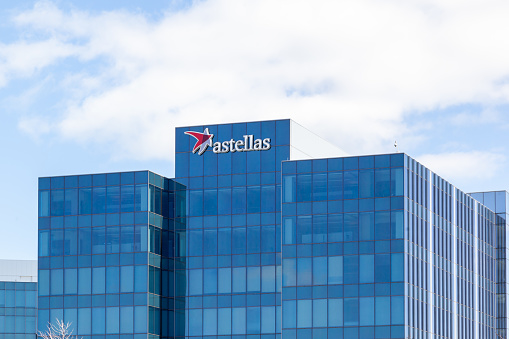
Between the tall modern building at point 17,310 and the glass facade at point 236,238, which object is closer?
the glass facade at point 236,238

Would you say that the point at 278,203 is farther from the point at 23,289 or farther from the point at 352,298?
the point at 23,289

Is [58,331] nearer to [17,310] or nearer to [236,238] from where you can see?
[236,238]

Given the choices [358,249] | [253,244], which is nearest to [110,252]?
[253,244]

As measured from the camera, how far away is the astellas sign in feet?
312

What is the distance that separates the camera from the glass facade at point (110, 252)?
93562 millimetres

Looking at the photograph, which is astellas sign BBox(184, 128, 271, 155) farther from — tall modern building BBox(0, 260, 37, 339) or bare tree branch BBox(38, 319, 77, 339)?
tall modern building BBox(0, 260, 37, 339)

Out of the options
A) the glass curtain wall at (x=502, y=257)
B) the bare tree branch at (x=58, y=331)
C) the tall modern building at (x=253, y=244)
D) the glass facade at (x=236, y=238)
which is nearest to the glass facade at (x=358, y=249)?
the tall modern building at (x=253, y=244)

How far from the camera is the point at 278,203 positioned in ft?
308

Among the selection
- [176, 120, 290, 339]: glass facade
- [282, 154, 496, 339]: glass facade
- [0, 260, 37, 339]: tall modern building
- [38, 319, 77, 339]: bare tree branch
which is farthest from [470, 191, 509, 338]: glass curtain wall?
[0, 260, 37, 339]: tall modern building

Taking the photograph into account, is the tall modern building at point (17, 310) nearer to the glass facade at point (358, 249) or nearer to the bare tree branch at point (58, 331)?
the bare tree branch at point (58, 331)

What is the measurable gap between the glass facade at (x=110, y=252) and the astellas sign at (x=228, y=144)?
13.5 feet

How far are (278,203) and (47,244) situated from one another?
20147mm

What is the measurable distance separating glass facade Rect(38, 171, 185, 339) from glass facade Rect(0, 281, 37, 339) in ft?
107

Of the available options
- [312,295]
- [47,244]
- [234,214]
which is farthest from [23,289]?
[312,295]
